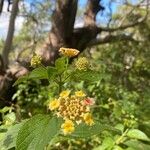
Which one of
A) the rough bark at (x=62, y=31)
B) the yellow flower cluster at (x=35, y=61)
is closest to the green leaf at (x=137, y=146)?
the yellow flower cluster at (x=35, y=61)

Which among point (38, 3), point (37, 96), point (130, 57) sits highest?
point (38, 3)

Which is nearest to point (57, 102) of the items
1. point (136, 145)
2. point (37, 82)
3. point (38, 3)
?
point (136, 145)

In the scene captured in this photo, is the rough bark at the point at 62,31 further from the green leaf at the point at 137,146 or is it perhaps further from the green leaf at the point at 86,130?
the green leaf at the point at 86,130

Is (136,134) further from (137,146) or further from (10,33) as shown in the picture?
(10,33)

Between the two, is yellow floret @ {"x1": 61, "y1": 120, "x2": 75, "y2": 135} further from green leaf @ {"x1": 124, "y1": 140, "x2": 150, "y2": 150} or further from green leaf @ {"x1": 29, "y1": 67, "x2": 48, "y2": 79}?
green leaf @ {"x1": 124, "y1": 140, "x2": 150, "y2": 150}

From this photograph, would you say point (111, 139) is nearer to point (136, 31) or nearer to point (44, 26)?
point (44, 26)

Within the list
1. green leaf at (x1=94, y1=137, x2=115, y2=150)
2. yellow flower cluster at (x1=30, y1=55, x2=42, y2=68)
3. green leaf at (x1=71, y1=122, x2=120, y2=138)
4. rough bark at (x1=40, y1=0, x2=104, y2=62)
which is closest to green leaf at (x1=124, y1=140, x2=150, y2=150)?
green leaf at (x1=94, y1=137, x2=115, y2=150)
